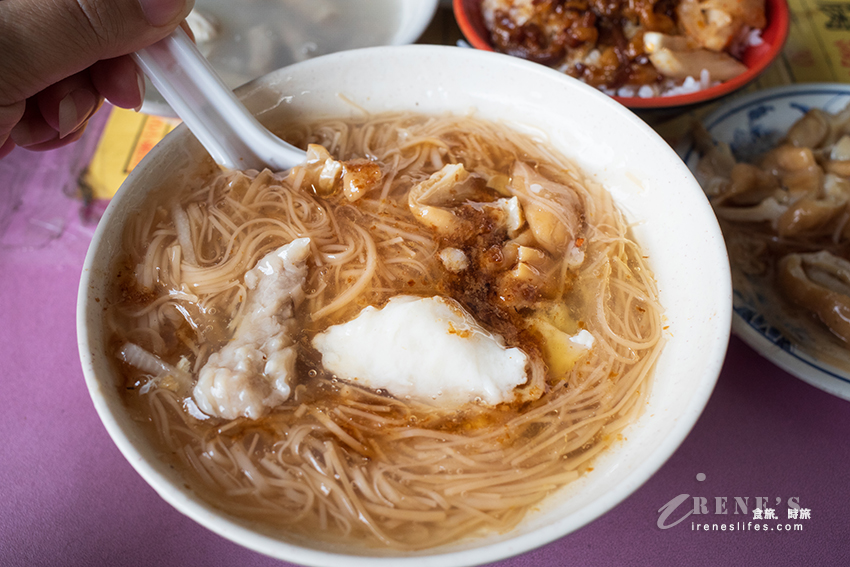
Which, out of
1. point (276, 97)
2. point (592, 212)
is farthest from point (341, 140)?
point (592, 212)

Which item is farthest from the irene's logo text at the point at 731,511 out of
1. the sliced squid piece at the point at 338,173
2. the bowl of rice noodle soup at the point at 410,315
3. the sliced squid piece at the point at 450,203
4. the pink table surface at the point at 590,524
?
the sliced squid piece at the point at 338,173

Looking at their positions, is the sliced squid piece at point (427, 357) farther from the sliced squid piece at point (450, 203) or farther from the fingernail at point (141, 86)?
the fingernail at point (141, 86)

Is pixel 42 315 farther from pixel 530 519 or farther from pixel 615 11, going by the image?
pixel 615 11

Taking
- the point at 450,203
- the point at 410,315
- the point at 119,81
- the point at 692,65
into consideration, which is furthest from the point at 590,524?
the point at 119,81

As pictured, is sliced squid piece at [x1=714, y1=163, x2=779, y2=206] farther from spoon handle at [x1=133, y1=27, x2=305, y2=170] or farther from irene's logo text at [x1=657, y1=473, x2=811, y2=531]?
spoon handle at [x1=133, y1=27, x2=305, y2=170]

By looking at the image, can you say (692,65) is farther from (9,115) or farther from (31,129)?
(31,129)

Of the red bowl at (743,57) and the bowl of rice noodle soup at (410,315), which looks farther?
the red bowl at (743,57)
